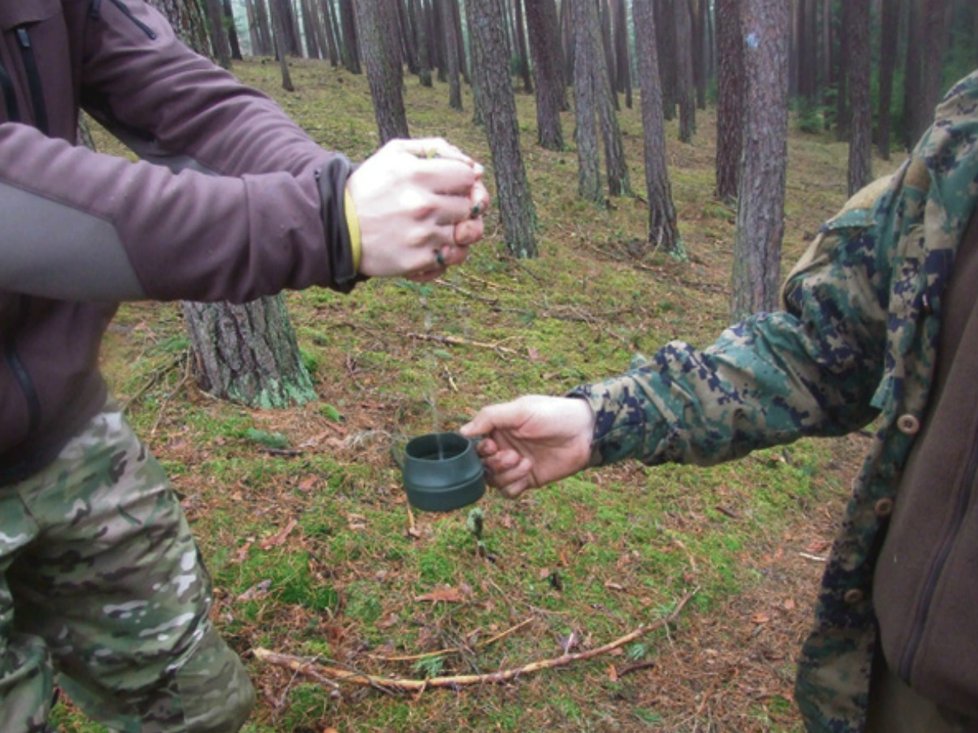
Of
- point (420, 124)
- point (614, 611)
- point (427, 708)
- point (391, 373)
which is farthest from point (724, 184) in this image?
point (427, 708)

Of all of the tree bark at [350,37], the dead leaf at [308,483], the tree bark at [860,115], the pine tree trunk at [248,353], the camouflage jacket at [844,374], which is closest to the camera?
the camouflage jacket at [844,374]

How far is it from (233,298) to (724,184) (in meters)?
14.9

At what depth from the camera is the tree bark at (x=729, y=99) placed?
1431 centimetres

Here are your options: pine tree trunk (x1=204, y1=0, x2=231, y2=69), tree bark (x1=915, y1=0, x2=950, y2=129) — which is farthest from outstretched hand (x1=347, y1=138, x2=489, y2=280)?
tree bark (x1=915, y1=0, x2=950, y2=129)

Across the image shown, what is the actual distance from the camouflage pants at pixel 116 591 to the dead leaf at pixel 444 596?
4.38ft

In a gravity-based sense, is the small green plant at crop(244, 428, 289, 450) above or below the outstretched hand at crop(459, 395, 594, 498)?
below

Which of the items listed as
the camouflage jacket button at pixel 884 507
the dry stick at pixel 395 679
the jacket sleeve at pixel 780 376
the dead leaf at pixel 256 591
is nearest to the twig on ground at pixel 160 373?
the dead leaf at pixel 256 591

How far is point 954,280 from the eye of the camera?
57.7 inches

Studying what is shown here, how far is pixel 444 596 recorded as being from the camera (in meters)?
3.56

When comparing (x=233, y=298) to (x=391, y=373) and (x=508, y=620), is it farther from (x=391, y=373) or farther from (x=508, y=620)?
(x=391, y=373)

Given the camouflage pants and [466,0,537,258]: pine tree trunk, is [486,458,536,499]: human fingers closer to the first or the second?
the camouflage pants

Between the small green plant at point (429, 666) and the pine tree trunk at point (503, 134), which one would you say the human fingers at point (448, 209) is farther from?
the pine tree trunk at point (503, 134)

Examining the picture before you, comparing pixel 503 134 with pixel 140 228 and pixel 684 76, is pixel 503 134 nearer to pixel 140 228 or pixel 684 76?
pixel 140 228

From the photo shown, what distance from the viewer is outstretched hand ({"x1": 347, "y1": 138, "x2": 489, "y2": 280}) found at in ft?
4.60
